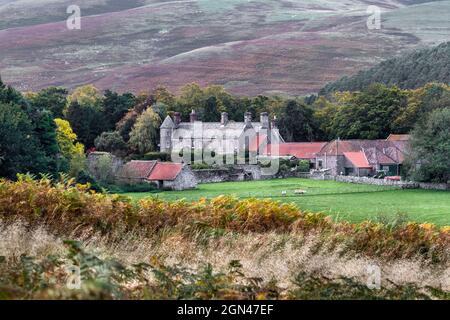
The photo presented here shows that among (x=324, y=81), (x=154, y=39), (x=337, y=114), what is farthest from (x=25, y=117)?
(x=154, y=39)

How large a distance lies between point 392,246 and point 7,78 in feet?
433

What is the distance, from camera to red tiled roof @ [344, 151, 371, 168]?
2783 inches

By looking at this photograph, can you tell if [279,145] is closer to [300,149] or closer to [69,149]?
[300,149]

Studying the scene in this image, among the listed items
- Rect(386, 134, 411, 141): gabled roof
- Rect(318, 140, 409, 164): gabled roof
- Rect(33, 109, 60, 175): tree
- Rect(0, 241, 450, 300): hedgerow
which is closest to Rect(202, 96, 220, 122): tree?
Rect(318, 140, 409, 164): gabled roof

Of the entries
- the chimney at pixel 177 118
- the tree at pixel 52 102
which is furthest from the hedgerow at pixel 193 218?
the chimney at pixel 177 118

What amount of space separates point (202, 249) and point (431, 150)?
168 ft

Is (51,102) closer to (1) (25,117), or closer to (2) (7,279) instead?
(1) (25,117)

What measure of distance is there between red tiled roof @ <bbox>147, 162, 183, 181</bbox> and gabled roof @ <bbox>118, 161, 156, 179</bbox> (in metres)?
0.42

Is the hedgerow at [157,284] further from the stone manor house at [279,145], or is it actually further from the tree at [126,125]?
the tree at [126,125]

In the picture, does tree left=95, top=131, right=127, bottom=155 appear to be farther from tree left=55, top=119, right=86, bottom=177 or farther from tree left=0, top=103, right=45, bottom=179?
tree left=0, top=103, right=45, bottom=179

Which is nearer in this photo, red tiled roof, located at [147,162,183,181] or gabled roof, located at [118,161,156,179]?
gabled roof, located at [118,161,156,179]

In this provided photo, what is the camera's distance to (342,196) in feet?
161

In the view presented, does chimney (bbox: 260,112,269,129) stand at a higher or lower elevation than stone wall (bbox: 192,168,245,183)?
higher

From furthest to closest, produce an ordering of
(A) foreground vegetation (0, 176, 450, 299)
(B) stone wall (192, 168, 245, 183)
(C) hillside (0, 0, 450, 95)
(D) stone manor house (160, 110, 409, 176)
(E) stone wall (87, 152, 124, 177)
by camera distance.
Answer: (C) hillside (0, 0, 450, 95), (D) stone manor house (160, 110, 409, 176), (B) stone wall (192, 168, 245, 183), (E) stone wall (87, 152, 124, 177), (A) foreground vegetation (0, 176, 450, 299)
